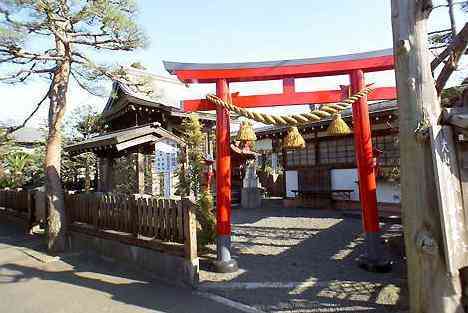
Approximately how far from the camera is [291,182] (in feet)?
57.3

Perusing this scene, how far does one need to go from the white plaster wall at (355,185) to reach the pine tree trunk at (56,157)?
11.0m

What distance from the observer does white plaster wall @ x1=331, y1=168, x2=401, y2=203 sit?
12.8 metres

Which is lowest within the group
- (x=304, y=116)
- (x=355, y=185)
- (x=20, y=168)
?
(x=355, y=185)

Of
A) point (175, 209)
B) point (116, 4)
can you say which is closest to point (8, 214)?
point (116, 4)

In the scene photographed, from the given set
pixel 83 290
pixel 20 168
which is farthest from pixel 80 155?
pixel 83 290

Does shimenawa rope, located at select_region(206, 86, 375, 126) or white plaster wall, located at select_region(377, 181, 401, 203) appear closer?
shimenawa rope, located at select_region(206, 86, 375, 126)

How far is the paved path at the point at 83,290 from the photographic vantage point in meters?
5.17

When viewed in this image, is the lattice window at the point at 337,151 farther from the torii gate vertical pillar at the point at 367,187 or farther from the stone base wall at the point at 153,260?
the stone base wall at the point at 153,260

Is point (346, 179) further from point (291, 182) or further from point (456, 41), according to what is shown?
point (456, 41)

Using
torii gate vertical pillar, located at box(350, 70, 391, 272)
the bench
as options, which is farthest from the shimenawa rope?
the bench

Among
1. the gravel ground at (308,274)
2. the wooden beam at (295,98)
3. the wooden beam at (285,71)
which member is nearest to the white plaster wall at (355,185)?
the gravel ground at (308,274)

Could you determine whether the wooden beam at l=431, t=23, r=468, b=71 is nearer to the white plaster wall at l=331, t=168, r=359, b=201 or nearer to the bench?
the white plaster wall at l=331, t=168, r=359, b=201

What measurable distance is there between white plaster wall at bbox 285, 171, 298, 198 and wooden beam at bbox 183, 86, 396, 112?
10233mm

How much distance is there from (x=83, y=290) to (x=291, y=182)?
42.1ft
